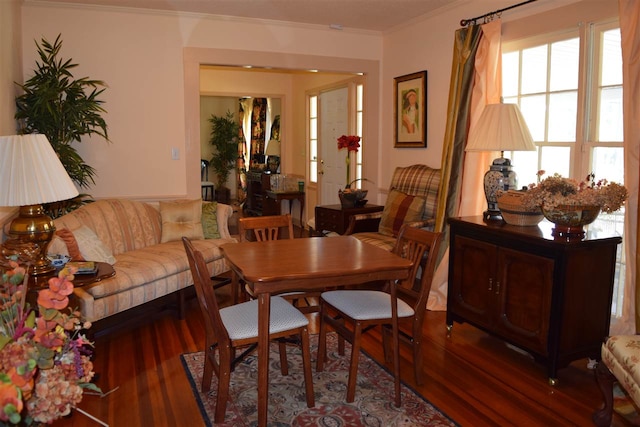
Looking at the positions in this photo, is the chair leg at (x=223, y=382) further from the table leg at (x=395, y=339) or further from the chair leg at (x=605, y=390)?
the chair leg at (x=605, y=390)

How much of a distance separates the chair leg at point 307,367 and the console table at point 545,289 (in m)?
1.33

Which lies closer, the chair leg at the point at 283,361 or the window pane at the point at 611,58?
the chair leg at the point at 283,361

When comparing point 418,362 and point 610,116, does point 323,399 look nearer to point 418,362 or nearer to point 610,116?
point 418,362

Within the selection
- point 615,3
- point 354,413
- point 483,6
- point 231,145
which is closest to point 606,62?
point 615,3

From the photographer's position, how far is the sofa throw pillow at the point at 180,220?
462cm

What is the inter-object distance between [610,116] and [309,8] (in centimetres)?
277

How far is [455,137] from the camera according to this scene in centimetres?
427

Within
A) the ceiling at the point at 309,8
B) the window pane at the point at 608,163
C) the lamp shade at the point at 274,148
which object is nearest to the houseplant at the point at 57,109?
the ceiling at the point at 309,8

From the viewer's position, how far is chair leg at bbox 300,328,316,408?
260cm

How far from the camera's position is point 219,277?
16.3 feet

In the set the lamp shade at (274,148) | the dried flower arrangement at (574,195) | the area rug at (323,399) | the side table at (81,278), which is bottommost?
the area rug at (323,399)

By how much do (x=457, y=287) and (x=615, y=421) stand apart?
1286mm

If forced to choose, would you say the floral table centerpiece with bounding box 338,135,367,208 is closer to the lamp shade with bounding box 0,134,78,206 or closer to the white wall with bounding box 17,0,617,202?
the white wall with bounding box 17,0,617,202

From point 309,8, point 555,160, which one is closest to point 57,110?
point 309,8
